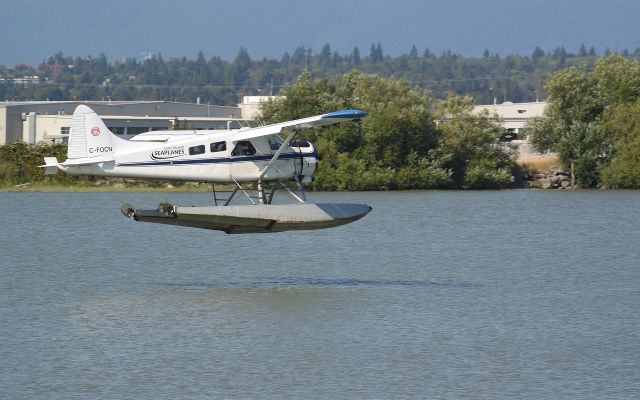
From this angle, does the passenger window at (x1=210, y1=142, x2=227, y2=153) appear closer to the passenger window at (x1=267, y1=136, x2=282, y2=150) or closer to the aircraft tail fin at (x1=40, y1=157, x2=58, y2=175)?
the passenger window at (x1=267, y1=136, x2=282, y2=150)

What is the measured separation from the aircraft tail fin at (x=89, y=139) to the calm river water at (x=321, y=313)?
2.55 metres

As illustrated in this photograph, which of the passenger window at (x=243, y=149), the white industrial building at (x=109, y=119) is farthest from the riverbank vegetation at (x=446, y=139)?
the passenger window at (x=243, y=149)

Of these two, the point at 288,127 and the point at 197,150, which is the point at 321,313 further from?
the point at 197,150

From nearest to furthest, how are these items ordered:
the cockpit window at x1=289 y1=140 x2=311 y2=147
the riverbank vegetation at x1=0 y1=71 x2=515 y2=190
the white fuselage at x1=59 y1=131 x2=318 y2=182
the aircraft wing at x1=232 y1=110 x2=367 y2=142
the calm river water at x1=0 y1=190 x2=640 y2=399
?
the calm river water at x1=0 y1=190 x2=640 y2=399 → the aircraft wing at x1=232 y1=110 x2=367 y2=142 → the white fuselage at x1=59 y1=131 x2=318 y2=182 → the cockpit window at x1=289 y1=140 x2=311 y2=147 → the riverbank vegetation at x1=0 y1=71 x2=515 y2=190

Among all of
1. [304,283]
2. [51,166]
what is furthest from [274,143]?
[51,166]

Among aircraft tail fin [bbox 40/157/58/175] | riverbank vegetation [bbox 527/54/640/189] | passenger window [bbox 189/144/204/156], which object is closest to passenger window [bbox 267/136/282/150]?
passenger window [bbox 189/144/204/156]

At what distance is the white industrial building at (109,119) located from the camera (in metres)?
67.2

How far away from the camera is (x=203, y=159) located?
67.7 ft

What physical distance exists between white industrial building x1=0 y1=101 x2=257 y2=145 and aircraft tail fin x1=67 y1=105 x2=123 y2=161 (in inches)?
1483

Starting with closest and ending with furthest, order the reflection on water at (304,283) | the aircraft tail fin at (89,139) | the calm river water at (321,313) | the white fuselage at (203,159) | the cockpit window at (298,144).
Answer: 1. the calm river water at (321,313)
2. the white fuselage at (203,159)
3. the aircraft tail fin at (89,139)
4. the cockpit window at (298,144)
5. the reflection on water at (304,283)

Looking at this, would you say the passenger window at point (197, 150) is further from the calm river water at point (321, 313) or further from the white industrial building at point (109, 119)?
the white industrial building at point (109, 119)

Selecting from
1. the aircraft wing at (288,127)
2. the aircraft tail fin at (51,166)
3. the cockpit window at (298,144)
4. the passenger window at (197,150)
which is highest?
the aircraft wing at (288,127)

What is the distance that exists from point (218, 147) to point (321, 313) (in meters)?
3.35

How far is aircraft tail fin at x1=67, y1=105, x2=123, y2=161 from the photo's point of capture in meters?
20.8
